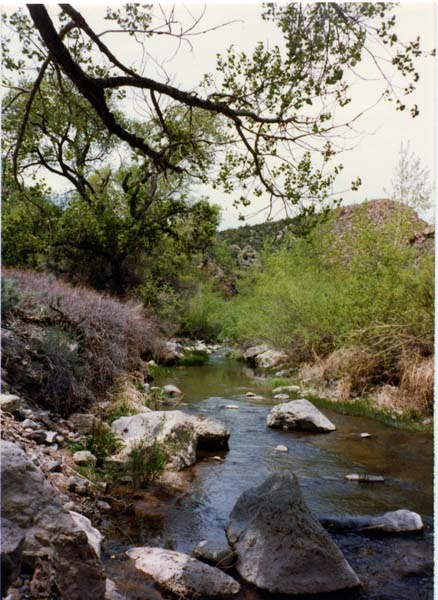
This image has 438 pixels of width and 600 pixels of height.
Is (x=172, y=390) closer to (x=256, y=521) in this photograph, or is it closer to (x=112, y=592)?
(x=256, y=521)

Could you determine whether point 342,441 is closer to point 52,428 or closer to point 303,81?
point 52,428

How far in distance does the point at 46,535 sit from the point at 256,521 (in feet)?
6.41

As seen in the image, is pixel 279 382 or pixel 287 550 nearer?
pixel 287 550

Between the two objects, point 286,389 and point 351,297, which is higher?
point 351,297

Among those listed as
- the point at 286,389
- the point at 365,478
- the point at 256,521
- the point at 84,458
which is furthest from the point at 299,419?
the point at 256,521

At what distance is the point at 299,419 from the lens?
8992 mm

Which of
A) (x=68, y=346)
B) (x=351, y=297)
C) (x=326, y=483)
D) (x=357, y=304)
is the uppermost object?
(x=351, y=297)

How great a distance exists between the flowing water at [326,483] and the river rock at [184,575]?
122 millimetres

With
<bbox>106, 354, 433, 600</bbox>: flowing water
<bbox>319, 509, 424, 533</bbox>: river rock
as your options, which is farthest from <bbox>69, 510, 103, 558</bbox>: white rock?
<bbox>319, 509, 424, 533</bbox>: river rock

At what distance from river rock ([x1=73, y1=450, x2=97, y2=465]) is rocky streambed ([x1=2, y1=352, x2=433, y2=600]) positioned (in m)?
0.09

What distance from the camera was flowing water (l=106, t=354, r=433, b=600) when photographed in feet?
15.0

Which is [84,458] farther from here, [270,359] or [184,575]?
[270,359]

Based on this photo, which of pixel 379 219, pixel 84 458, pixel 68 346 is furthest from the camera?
pixel 379 219

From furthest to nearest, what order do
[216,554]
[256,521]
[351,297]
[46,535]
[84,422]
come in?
[351,297], [84,422], [256,521], [216,554], [46,535]
